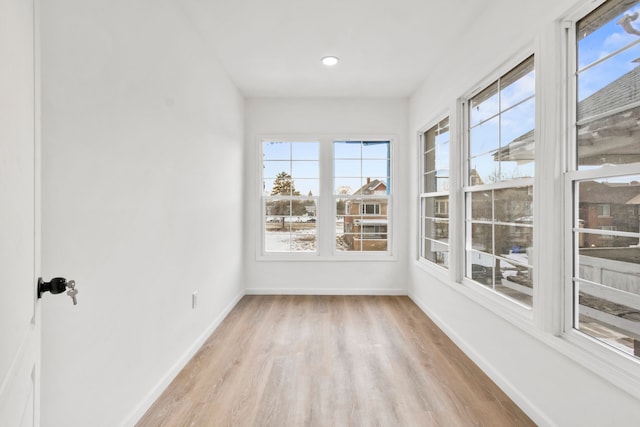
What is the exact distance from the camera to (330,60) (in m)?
3.38

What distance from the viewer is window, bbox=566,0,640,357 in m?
1.43

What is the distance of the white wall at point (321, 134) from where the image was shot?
4559 millimetres

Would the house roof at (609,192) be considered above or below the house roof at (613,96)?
below

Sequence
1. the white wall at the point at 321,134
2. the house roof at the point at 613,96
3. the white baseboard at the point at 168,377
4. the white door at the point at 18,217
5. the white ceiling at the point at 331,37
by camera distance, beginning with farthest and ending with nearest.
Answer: the white wall at the point at 321,134 < the white ceiling at the point at 331,37 < the white baseboard at the point at 168,377 < the house roof at the point at 613,96 < the white door at the point at 18,217

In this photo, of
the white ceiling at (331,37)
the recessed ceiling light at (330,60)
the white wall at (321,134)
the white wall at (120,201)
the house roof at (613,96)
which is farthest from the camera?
the white wall at (321,134)

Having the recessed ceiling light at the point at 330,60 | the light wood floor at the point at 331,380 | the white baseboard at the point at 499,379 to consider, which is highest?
the recessed ceiling light at the point at 330,60

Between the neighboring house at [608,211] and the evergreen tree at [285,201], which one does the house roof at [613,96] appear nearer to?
the neighboring house at [608,211]

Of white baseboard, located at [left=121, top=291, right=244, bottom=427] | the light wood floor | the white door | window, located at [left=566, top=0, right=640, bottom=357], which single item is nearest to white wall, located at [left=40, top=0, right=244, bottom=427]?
white baseboard, located at [left=121, top=291, right=244, bottom=427]

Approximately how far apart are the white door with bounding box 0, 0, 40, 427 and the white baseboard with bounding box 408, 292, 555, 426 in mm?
2232

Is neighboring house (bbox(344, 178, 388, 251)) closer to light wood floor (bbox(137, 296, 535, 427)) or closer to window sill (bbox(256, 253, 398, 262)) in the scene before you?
window sill (bbox(256, 253, 398, 262))

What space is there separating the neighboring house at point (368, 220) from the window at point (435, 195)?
0.62 m

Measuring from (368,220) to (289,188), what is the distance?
116cm

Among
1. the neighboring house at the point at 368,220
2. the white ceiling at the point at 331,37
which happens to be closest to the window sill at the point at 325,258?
the neighboring house at the point at 368,220

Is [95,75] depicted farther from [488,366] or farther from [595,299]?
[488,366]
